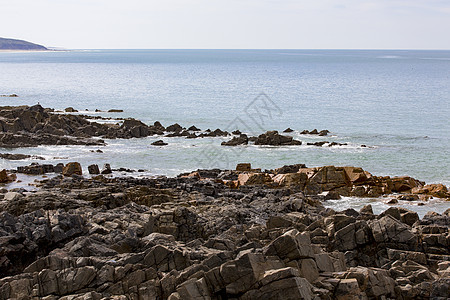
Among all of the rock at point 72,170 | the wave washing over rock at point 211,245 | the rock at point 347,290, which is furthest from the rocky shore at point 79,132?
the rock at point 347,290

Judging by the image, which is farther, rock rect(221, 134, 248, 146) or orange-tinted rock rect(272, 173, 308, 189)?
rock rect(221, 134, 248, 146)

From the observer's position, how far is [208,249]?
1931 centimetres

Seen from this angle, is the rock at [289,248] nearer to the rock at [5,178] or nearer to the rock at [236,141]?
the rock at [5,178]

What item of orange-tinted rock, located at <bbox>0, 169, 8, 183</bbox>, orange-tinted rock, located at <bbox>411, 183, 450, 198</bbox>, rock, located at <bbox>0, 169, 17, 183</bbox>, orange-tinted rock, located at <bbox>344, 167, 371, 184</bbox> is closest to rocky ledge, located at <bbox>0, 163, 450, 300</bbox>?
orange-tinted rock, located at <bbox>344, 167, 371, 184</bbox>

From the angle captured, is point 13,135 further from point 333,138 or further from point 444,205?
point 444,205

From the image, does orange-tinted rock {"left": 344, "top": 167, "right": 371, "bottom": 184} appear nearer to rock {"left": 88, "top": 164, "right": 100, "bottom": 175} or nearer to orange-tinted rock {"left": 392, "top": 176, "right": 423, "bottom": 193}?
orange-tinted rock {"left": 392, "top": 176, "right": 423, "bottom": 193}

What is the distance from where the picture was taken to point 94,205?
29.2 metres

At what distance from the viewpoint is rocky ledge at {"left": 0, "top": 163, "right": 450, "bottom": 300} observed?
52.1ft

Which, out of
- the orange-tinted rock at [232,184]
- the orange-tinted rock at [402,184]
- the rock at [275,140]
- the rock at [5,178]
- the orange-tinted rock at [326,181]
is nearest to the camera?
→ the orange-tinted rock at [232,184]

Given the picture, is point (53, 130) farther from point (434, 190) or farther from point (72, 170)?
point (434, 190)

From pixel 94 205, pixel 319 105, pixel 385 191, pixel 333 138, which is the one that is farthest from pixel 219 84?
pixel 94 205

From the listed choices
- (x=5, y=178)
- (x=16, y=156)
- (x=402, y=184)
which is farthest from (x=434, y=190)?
(x=16, y=156)

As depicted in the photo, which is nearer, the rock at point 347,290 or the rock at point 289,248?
the rock at point 347,290

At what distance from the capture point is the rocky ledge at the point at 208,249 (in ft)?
52.1
